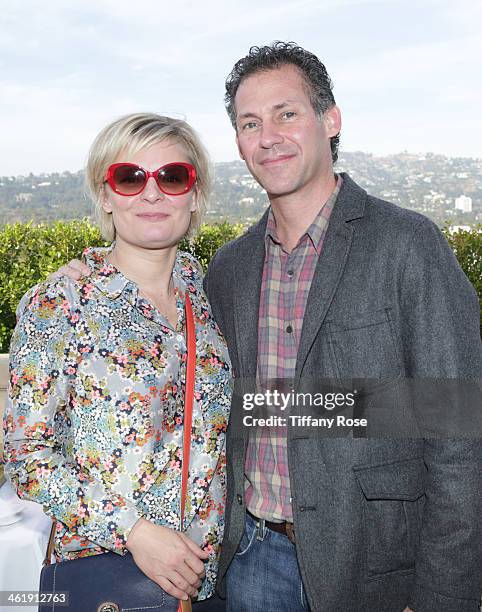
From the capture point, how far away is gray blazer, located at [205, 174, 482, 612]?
2162mm

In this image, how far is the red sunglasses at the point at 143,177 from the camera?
2.33 m

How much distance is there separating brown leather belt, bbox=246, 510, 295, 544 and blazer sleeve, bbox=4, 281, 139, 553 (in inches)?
21.4

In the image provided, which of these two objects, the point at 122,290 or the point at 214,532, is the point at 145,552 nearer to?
the point at 214,532

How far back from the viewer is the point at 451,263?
220 cm

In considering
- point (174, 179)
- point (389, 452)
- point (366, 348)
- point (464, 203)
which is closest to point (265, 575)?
point (389, 452)

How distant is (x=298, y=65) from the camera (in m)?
2.68

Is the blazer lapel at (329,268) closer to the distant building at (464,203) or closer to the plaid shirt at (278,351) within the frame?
the plaid shirt at (278,351)

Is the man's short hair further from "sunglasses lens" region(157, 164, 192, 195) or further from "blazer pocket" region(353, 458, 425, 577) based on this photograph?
"blazer pocket" region(353, 458, 425, 577)

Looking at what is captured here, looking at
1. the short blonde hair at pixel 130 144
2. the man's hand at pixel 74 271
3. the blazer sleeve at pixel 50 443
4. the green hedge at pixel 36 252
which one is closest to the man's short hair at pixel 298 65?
the short blonde hair at pixel 130 144

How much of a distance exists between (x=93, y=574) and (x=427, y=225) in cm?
156

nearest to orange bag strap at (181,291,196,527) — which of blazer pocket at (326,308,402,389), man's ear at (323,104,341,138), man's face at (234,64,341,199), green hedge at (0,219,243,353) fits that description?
blazer pocket at (326,308,402,389)

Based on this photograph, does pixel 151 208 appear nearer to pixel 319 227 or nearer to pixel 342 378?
pixel 319 227

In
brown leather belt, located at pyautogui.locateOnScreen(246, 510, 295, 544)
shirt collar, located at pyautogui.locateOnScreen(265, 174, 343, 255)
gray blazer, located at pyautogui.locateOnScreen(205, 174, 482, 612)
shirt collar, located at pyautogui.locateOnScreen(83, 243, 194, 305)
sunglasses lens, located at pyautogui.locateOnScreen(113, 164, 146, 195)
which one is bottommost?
brown leather belt, located at pyautogui.locateOnScreen(246, 510, 295, 544)

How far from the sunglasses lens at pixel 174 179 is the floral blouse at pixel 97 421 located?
0.41 meters
